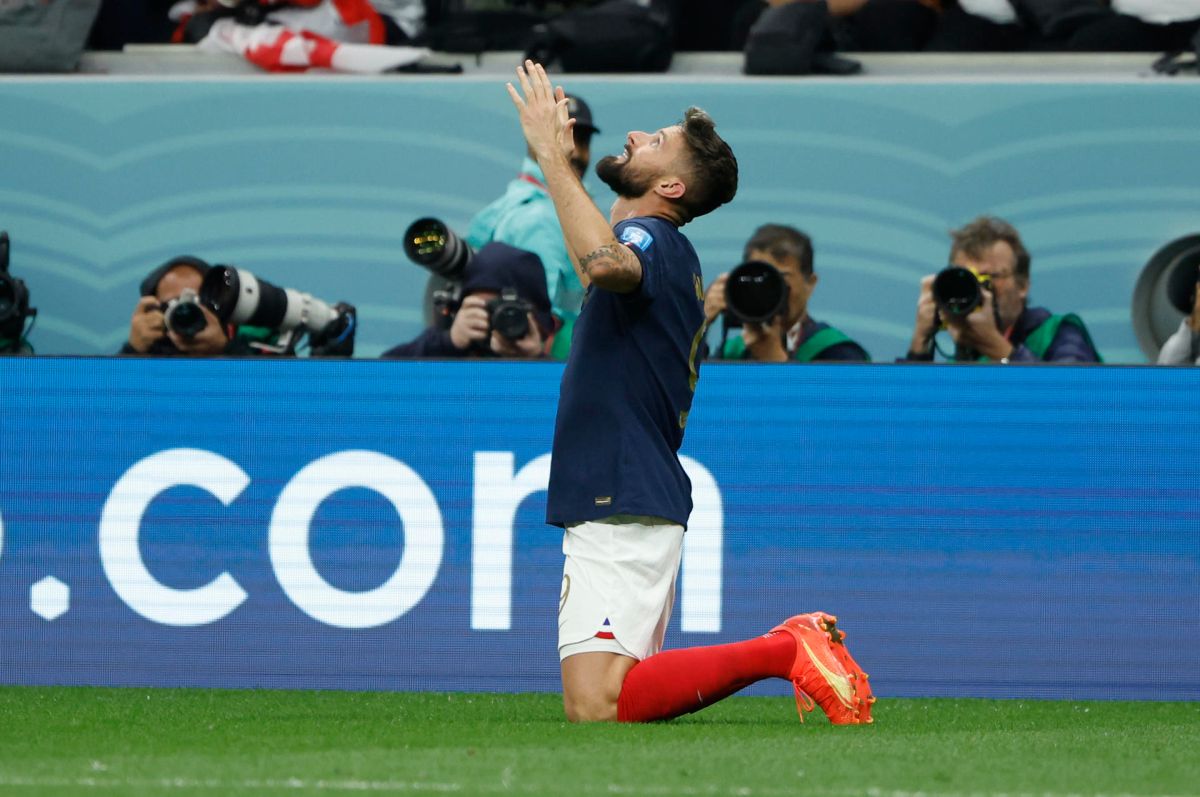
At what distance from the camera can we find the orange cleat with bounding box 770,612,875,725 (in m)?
4.87

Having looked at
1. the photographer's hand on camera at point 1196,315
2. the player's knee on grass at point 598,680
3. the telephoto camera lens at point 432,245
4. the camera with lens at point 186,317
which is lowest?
the player's knee on grass at point 598,680

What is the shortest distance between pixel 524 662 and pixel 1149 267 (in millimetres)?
4137

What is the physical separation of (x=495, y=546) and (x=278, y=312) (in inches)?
59.1

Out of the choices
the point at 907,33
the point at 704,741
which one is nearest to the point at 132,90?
the point at 907,33

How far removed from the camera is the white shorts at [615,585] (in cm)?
484

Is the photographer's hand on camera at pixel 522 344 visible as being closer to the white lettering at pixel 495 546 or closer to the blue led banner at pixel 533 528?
the blue led banner at pixel 533 528

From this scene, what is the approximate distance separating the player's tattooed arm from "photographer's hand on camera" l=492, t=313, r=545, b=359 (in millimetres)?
2226

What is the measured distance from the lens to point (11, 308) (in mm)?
7746

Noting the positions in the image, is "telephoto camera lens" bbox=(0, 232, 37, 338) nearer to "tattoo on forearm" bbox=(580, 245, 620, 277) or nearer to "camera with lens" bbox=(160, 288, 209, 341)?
"camera with lens" bbox=(160, 288, 209, 341)

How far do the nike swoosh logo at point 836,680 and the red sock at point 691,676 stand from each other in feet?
0.17

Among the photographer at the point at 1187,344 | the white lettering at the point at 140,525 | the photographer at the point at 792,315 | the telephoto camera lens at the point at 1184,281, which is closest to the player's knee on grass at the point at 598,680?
the white lettering at the point at 140,525

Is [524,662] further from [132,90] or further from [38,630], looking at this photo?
[132,90]

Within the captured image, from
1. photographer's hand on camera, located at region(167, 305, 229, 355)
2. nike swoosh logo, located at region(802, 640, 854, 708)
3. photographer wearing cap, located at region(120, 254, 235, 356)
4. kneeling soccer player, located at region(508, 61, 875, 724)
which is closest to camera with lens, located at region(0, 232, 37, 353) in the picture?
photographer wearing cap, located at region(120, 254, 235, 356)

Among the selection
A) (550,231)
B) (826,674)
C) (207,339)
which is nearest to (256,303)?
(207,339)
